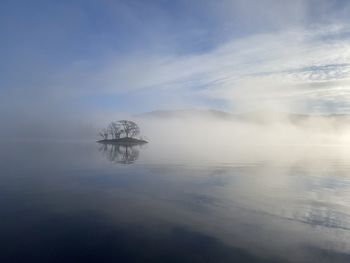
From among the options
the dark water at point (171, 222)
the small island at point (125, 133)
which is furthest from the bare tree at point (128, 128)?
the dark water at point (171, 222)

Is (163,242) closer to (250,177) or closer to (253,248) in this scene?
(253,248)

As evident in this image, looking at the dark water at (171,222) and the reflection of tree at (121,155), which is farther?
the reflection of tree at (121,155)

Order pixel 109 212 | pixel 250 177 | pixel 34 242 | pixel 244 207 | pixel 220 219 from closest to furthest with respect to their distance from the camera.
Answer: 1. pixel 34 242
2. pixel 220 219
3. pixel 109 212
4. pixel 244 207
5. pixel 250 177

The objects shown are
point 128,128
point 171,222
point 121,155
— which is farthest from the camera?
point 128,128

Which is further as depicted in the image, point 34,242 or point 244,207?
point 244,207

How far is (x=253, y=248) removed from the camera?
48.1 ft

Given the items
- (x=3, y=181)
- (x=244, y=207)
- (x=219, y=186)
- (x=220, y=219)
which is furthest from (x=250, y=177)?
(x=3, y=181)

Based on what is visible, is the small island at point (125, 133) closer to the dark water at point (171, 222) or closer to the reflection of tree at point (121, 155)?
the reflection of tree at point (121, 155)

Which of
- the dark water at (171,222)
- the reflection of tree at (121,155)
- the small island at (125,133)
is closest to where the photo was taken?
the dark water at (171,222)

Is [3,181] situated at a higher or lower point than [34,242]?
higher

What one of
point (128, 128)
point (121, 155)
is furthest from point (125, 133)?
point (121, 155)

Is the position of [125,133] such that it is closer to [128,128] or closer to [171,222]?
[128,128]

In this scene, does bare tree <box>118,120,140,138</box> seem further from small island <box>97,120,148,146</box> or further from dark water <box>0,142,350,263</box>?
dark water <box>0,142,350,263</box>

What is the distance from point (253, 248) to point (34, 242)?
1071 cm
